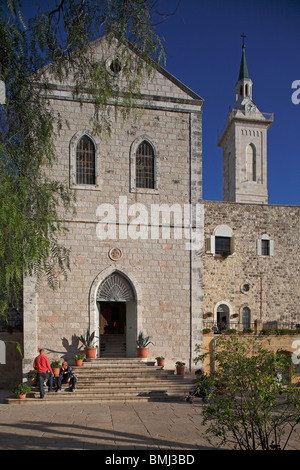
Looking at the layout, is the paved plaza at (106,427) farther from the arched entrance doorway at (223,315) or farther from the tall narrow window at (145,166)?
the arched entrance doorway at (223,315)

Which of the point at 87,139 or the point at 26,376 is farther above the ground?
the point at 87,139

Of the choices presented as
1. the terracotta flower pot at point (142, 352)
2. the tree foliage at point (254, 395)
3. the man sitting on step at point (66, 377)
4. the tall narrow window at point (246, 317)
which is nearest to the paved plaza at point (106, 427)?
the man sitting on step at point (66, 377)

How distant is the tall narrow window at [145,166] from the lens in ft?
50.4

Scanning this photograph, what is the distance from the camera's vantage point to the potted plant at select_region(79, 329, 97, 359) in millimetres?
13984

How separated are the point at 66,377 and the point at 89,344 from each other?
1.56 meters

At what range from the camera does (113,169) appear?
15.0 m

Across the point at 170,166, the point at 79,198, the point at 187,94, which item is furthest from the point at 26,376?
the point at 187,94

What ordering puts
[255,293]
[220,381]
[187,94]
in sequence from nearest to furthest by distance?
[220,381] → [187,94] → [255,293]

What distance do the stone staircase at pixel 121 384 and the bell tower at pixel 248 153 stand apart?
915 inches

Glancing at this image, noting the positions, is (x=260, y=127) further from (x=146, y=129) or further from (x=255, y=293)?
(x=146, y=129)

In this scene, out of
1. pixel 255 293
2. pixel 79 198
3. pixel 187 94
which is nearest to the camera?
pixel 79 198

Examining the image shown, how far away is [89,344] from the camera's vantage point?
46.2 ft

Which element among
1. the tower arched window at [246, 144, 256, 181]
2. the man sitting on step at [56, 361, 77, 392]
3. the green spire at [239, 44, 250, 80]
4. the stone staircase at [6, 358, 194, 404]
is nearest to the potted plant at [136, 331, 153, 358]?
the stone staircase at [6, 358, 194, 404]

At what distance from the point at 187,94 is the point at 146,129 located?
2.09 meters
